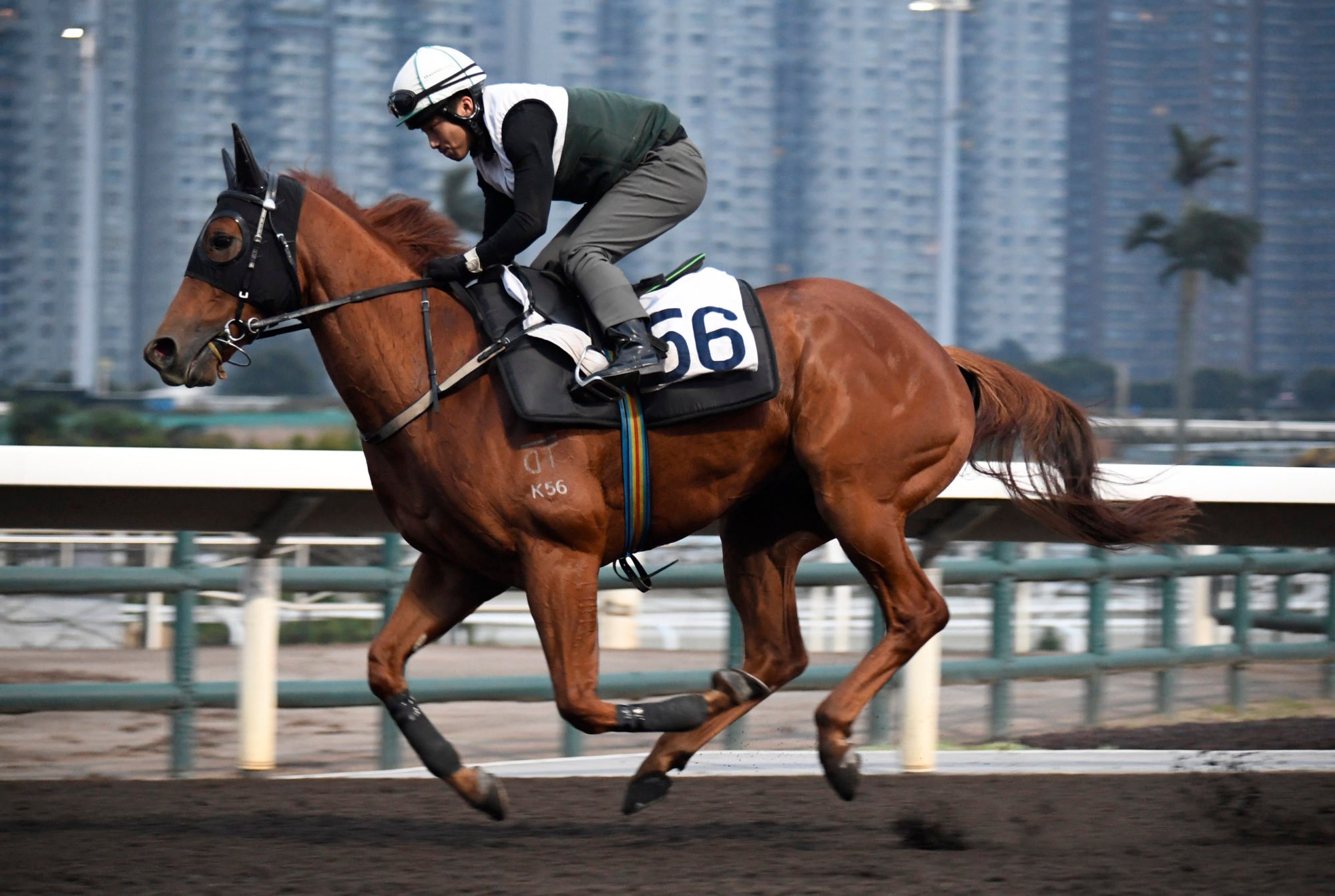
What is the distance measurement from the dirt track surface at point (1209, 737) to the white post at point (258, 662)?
124 inches

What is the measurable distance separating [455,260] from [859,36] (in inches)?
1472

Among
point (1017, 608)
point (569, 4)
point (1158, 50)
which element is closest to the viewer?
point (1017, 608)

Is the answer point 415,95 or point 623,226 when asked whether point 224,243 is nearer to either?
point 415,95

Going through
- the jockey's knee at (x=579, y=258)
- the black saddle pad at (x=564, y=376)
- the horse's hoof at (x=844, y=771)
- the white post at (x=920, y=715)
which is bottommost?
the white post at (x=920, y=715)

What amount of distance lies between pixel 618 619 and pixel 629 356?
5445 mm

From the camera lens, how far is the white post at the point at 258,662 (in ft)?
16.3

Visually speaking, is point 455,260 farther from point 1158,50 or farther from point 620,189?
point 1158,50

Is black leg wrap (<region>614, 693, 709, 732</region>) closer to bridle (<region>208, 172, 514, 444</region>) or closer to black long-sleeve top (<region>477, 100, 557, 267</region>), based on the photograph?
bridle (<region>208, 172, 514, 444</region>)

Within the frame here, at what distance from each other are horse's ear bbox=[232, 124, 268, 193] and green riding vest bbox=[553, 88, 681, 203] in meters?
0.74

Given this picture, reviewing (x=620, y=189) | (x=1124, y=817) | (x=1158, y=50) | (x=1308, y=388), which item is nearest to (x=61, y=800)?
(x=620, y=189)

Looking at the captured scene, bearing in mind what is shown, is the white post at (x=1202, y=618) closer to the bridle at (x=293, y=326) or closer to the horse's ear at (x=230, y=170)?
the bridle at (x=293, y=326)

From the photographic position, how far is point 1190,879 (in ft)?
11.0

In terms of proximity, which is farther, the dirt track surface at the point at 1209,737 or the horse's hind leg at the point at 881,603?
the dirt track surface at the point at 1209,737

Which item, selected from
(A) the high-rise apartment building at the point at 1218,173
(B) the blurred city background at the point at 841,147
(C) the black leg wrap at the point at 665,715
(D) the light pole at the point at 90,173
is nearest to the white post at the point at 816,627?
(C) the black leg wrap at the point at 665,715
